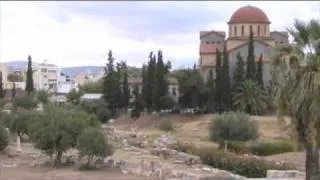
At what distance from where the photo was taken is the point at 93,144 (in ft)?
138

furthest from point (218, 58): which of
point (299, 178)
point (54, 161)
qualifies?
point (299, 178)

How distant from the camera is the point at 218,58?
83.3m

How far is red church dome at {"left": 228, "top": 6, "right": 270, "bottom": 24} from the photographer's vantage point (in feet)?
336

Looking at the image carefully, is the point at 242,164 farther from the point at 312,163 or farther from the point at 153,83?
the point at 153,83

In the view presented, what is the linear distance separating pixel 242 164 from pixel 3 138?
2348cm

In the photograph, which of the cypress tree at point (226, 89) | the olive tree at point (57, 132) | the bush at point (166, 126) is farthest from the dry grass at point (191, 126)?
the olive tree at point (57, 132)

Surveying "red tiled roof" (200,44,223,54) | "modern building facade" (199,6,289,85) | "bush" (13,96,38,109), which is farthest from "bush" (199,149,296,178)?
"red tiled roof" (200,44,223,54)

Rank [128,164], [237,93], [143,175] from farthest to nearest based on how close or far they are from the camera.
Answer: [237,93]
[128,164]
[143,175]

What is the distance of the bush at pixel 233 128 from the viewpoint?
48688 millimetres

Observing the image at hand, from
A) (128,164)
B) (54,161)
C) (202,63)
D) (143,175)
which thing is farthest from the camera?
(202,63)

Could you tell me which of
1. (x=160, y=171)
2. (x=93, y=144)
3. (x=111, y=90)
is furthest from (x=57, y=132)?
(x=111, y=90)

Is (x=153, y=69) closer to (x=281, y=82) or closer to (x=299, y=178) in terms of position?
(x=299, y=178)

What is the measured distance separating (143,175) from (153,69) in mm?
51742

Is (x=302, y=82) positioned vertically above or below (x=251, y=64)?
below
